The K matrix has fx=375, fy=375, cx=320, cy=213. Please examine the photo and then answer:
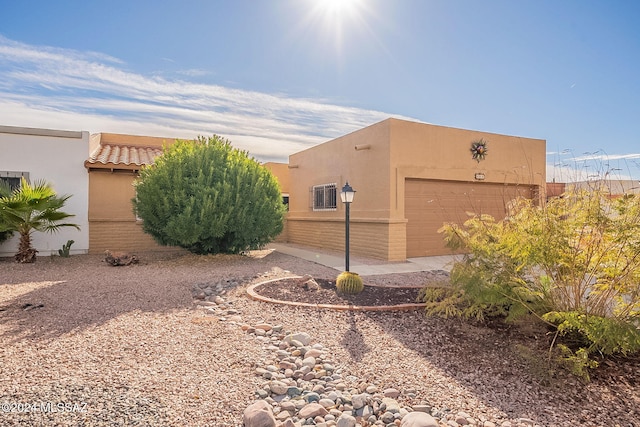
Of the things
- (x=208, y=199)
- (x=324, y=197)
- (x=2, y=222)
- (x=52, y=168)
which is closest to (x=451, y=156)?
(x=324, y=197)

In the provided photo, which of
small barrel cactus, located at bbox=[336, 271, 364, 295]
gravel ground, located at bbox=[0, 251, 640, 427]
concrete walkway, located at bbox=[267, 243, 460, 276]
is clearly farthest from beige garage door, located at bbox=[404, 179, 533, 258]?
gravel ground, located at bbox=[0, 251, 640, 427]

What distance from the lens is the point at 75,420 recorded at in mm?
2557

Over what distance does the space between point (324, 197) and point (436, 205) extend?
4.26 meters

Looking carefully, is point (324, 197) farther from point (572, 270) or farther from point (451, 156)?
point (572, 270)

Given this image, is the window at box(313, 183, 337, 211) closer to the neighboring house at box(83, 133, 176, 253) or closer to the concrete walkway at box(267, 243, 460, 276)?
the concrete walkway at box(267, 243, 460, 276)

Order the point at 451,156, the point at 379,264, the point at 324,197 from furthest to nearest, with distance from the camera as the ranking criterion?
the point at 324,197
the point at 451,156
the point at 379,264

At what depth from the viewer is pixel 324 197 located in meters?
14.1

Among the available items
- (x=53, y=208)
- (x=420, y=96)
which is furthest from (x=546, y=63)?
(x=53, y=208)

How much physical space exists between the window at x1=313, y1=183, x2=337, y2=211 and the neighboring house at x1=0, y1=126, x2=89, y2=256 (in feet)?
25.6

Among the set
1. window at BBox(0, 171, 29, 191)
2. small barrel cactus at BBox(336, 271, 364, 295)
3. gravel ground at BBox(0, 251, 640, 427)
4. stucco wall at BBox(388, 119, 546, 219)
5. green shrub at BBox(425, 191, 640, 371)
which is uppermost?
stucco wall at BBox(388, 119, 546, 219)

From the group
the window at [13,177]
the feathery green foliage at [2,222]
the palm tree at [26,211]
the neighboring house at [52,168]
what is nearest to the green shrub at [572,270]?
the palm tree at [26,211]

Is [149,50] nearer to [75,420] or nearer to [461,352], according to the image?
[75,420]

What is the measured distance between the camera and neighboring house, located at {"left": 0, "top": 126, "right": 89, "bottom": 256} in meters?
11.2

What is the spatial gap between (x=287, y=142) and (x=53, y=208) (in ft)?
30.6
